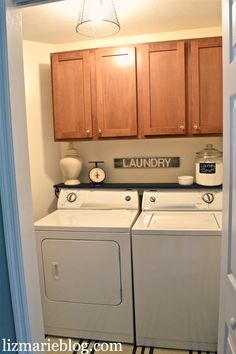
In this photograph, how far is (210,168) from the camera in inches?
93.9

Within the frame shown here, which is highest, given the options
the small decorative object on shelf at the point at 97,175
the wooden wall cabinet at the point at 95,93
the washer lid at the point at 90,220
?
the wooden wall cabinet at the point at 95,93

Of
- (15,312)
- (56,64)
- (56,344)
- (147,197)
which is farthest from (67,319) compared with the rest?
(56,64)

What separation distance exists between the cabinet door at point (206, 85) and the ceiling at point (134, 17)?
0.22m

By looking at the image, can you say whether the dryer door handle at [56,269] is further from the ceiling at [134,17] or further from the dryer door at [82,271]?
the ceiling at [134,17]

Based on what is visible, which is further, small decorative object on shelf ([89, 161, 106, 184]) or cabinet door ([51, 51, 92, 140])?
small decorative object on shelf ([89, 161, 106, 184])

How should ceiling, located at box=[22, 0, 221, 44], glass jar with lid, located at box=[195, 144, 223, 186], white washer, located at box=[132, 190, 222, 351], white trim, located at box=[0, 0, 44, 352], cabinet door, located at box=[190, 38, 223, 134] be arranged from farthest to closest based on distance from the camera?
glass jar with lid, located at box=[195, 144, 223, 186], cabinet door, located at box=[190, 38, 223, 134], ceiling, located at box=[22, 0, 221, 44], white washer, located at box=[132, 190, 222, 351], white trim, located at box=[0, 0, 44, 352]

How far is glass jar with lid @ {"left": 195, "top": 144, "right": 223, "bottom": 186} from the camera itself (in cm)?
238

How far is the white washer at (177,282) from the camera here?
1.92 metres

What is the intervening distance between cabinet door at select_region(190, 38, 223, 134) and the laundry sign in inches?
17.9

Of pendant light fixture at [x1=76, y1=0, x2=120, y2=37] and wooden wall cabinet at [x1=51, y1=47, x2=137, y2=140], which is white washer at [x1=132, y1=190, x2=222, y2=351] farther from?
pendant light fixture at [x1=76, y1=0, x2=120, y2=37]

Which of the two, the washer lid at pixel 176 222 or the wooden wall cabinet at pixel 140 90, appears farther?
the wooden wall cabinet at pixel 140 90

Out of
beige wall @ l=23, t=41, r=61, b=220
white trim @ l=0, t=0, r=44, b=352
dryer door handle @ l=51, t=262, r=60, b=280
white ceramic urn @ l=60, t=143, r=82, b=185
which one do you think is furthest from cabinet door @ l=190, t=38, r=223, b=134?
white trim @ l=0, t=0, r=44, b=352

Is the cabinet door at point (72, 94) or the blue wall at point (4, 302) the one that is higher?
the cabinet door at point (72, 94)

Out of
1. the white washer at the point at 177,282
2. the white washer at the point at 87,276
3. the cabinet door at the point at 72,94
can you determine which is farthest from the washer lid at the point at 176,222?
the cabinet door at the point at 72,94
